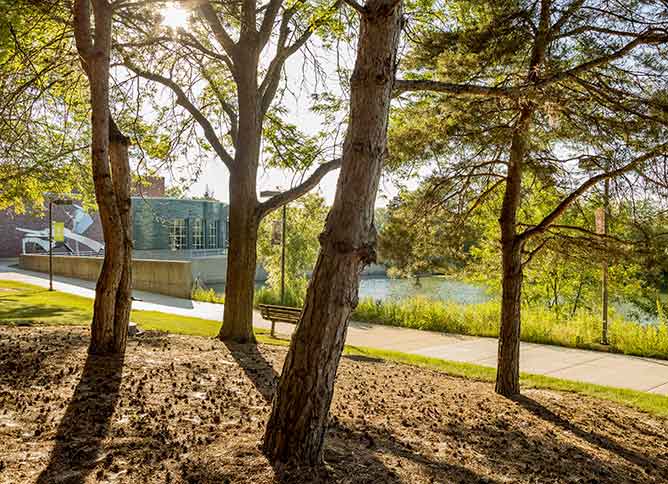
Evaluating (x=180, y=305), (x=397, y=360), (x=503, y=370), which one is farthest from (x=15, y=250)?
(x=503, y=370)

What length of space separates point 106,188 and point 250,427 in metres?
3.49

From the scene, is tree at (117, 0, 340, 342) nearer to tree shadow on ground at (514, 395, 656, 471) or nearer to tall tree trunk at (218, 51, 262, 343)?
tall tree trunk at (218, 51, 262, 343)

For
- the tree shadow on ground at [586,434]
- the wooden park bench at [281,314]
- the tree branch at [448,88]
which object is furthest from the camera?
the wooden park bench at [281,314]

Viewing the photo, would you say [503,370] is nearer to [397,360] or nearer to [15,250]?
[397,360]

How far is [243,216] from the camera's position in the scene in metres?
10.3

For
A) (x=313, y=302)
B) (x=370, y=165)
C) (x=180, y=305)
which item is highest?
(x=370, y=165)

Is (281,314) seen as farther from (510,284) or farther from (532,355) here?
(510,284)

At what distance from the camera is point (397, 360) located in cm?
1051

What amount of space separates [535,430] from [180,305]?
49.7ft

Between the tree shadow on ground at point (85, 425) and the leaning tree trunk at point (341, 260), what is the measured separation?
1172mm

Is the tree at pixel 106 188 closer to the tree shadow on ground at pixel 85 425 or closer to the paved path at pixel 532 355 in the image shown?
the tree shadow on ground at pixel 85 425

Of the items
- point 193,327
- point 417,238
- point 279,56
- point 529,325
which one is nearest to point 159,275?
point 193,327

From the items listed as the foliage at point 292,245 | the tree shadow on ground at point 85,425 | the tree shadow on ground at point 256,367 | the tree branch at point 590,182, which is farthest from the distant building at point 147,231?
the tree branch at point 590,182

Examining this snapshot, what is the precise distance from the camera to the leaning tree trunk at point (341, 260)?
150 inches
